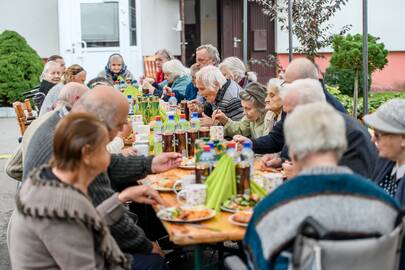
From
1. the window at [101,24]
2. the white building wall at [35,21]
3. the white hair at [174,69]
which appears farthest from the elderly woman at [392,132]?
the white building wall at [35,21]

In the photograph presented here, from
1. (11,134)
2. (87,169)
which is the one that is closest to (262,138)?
(87,169)

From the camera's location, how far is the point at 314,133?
255 cm

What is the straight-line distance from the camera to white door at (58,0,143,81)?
53.3 ft

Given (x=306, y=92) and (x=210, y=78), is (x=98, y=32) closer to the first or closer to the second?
(x=210, y=78)

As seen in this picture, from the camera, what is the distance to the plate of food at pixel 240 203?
3.51 meters

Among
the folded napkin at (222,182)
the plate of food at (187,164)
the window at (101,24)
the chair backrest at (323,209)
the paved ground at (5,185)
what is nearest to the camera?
the chair backrest at (323,209)

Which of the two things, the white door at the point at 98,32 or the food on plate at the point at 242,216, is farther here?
the white door at the point at 98,32

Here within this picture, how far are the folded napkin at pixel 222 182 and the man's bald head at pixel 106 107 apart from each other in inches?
23.4

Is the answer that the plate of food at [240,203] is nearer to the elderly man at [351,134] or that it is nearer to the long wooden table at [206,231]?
the long wooden table at [206,231]

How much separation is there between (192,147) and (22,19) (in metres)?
13.2

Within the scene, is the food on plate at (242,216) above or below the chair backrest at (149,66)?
below

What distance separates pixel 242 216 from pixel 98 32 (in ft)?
45.2

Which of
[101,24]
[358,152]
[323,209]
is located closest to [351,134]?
[358,152]

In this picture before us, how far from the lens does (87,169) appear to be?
288 cm
